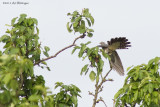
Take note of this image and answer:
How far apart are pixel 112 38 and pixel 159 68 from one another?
3.21ft


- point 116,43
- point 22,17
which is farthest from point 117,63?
point 22,17

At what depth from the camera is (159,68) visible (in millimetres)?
6297

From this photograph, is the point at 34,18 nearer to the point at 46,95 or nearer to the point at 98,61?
the point at 98,61

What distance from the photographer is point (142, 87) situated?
6000 mm

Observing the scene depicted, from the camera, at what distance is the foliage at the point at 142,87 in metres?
5.91

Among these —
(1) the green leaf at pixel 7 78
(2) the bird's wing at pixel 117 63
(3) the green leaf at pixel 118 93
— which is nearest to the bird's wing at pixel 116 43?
(2) the bird's wing at pixel 117 63

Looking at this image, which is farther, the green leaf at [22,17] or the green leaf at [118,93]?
the green leaf at [118,93]

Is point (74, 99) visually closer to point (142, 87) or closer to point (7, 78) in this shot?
point (142, 87)

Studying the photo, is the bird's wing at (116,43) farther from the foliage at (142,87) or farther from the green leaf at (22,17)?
the green leaf at (22,17)

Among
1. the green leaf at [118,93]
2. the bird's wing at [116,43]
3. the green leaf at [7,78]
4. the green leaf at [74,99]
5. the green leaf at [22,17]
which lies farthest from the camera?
the bird's wing at [116,43]

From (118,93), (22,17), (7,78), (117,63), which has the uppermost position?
(22,17)

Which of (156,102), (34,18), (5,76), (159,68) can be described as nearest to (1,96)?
(5,76)

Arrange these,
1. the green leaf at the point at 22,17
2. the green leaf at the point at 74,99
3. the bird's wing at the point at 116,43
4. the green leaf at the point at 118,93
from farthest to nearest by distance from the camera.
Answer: the bird's wing at the point at 116,43, the green leaf at the point at 118,93, the green leaf at the point at 22,17, the green leaf at the point at 74,99

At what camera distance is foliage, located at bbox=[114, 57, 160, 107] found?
5910 mm
